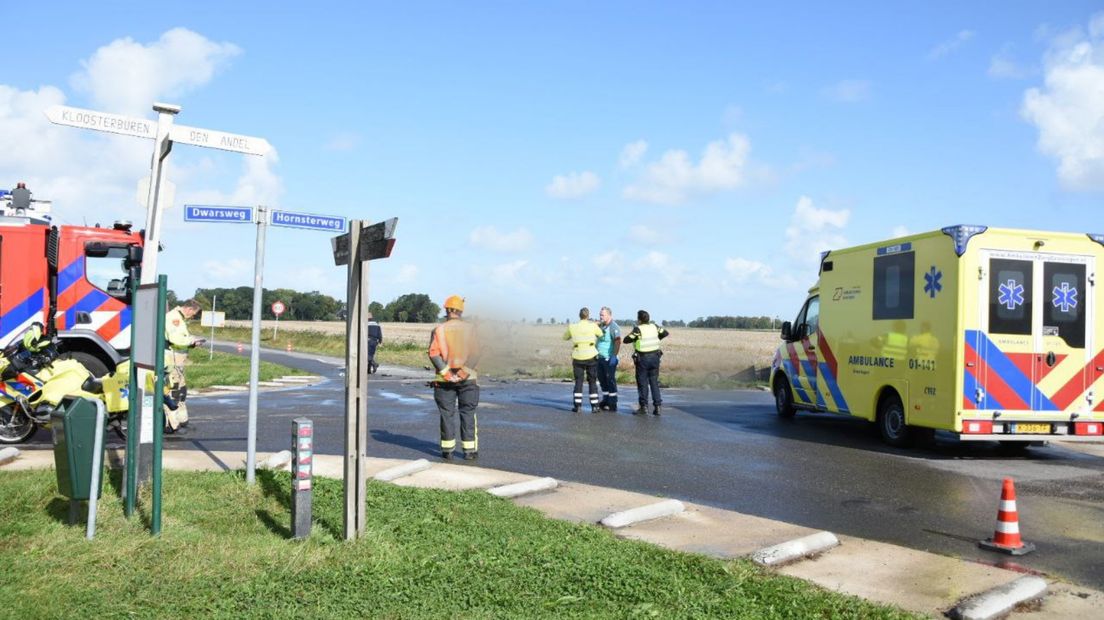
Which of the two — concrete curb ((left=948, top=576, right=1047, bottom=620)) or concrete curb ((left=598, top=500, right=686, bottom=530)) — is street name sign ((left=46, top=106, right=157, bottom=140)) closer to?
concrete curb ((left=598, top=500, right=686, bottom=530))

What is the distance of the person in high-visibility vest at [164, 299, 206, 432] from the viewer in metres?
11.7

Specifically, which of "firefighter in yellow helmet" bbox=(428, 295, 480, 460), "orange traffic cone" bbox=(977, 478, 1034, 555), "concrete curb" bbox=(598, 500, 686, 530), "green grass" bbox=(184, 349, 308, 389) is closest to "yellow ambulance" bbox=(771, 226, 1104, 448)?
"orange traffic cone" bbox=(977, 478, 1034, 555)

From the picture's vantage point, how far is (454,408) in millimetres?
10320

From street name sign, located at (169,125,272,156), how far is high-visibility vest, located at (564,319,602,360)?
8875mm

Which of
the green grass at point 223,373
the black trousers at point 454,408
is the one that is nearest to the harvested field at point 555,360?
the black trousers at point 454,408

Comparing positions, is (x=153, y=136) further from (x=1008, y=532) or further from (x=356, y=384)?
(x=1008, y=532)

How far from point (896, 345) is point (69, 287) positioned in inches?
439

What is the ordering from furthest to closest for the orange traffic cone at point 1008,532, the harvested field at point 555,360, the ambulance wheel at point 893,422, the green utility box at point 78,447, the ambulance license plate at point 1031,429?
the ambulance wheel at point 893,422
the harvested field at point 555,360
the ambulance license plate at point 1031,429
the orange traffic cone at point 1008,532
the green utility box at point 78,447

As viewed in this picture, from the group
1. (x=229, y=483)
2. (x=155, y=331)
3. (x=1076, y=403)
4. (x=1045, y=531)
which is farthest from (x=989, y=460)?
(x=155, y=331)

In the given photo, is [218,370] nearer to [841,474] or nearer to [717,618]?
[841,474]

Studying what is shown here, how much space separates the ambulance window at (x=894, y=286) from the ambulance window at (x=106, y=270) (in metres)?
10.4

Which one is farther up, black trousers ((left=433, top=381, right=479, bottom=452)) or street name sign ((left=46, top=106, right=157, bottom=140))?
street name sign ((left=46, top=106, right=157, bottom=140))

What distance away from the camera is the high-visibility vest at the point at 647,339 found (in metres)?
16.0

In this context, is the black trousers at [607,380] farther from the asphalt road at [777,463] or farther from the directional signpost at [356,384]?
the directional signpost at [356,384]
